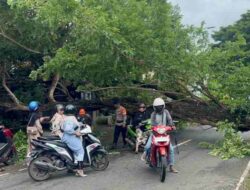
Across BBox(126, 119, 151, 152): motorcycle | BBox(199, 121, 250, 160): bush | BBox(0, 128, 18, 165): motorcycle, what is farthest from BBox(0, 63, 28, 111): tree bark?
BBox(199, 121, 250, 160): bush

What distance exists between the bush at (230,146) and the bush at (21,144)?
18.0 ft

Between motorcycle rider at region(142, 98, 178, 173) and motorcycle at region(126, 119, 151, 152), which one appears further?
motorcycle at region(126, 119, 151, 152)

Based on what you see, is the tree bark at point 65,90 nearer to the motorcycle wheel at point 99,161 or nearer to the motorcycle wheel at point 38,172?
the motorcycle wheel at point 99,161

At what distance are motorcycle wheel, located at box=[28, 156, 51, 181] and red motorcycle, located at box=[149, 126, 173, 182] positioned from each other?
2.32m

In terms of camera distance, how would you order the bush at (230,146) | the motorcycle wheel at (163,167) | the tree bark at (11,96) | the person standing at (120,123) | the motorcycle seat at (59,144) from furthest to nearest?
the tree bark at (11,96) < the person standing at (120,123) < the bush at (230,146) < the motorcycle seat at (59,144) < the motorcycle wheel at (163,167)

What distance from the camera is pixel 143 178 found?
8.88 meters

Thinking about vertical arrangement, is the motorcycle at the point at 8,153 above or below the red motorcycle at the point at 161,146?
below

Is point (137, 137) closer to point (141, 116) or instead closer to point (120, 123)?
point (141, 116)

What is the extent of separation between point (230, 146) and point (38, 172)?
17.8ft

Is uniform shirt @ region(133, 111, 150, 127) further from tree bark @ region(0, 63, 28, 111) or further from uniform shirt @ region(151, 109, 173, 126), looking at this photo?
tree bark @ region(0, 63, 28, 111)

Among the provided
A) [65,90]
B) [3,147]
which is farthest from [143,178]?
[65,90]

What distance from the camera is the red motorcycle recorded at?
28.0 ft

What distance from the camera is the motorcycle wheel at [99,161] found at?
31.4 ft

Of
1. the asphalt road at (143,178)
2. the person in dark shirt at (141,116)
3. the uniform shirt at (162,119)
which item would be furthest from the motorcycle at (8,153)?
the uniform shirt at (162,119)
